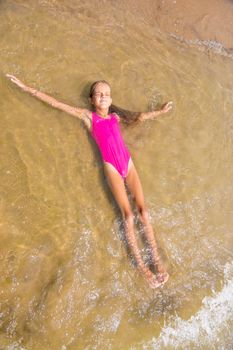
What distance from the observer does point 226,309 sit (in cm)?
504

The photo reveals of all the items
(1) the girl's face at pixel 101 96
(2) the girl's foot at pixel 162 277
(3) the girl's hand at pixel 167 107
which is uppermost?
(3) the girl's hand at pixel 167 107

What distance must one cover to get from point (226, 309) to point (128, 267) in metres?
1.50

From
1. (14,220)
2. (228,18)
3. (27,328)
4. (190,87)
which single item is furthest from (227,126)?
(27,328)

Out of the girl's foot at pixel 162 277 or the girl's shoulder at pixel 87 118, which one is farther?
the girl's shoulder at pixel 87 118

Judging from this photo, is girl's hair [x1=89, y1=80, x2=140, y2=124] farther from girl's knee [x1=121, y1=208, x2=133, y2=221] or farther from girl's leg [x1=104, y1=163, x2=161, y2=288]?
girl's knee [x1=121, y1=208, x2=133, y2=221]

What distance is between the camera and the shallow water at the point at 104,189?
4.46 m

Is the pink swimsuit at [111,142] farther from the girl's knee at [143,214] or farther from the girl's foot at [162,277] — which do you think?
the girl's foot at [162,277]

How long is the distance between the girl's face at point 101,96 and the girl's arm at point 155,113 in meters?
0.59

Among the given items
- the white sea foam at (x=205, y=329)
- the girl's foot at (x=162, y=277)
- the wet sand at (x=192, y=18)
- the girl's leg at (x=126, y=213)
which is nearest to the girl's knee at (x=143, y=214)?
the girl's leg at (x=126, y=213)

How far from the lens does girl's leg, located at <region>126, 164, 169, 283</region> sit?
4873mm

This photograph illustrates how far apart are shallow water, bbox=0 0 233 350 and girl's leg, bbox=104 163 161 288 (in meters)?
0.15

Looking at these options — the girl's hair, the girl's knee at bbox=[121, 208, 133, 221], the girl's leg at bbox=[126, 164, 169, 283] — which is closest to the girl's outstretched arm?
the girl's hair

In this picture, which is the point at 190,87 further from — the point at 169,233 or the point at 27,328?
the point at 27,328

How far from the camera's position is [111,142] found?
5184 millimetres
